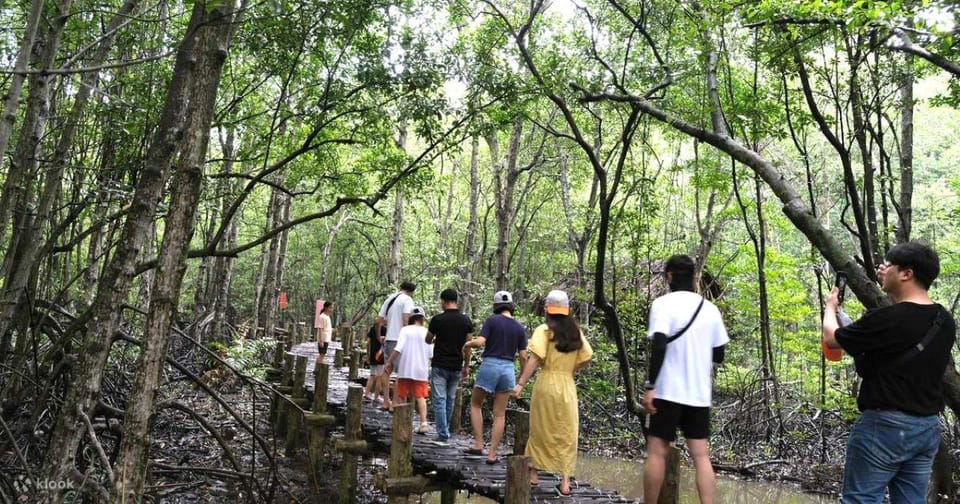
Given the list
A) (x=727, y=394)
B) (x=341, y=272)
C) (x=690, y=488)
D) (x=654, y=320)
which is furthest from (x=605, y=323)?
(x=341, y=272)

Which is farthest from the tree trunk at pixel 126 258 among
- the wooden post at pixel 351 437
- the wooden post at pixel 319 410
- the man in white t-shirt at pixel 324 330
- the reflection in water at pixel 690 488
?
the man in white t-shirt at pixel 324 330

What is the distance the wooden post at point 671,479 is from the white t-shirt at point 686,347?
0.56m

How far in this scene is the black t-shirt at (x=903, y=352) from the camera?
325 cm

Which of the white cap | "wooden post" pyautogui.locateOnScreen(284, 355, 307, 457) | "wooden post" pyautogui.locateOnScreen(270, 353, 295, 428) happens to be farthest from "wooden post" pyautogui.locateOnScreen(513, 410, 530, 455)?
"wooden post" pyautogui.locateOnScreen(270, 353, 295, 428)

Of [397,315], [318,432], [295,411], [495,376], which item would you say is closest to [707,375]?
[495,376]

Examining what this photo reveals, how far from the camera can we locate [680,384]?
4.11 metres

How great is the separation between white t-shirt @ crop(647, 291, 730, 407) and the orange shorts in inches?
149

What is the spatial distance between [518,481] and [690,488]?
24.0 ft

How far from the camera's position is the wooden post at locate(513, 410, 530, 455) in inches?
227

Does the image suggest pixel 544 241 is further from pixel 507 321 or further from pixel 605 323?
pixel 507 321

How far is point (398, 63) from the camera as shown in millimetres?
7539

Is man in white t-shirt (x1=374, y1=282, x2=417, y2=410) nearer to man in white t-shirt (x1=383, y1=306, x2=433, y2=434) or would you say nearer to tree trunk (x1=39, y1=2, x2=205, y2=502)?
man in white t-shirt (x1=383, y1=306, x2=433, y2=434)

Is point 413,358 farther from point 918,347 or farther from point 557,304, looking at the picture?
point 918,347

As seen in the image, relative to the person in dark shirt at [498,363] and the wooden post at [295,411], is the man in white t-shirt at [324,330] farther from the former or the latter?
the person in dark shirt at [498,363]
